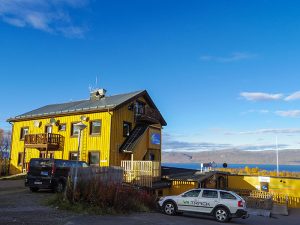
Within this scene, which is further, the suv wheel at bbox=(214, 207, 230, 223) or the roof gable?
the roof gable

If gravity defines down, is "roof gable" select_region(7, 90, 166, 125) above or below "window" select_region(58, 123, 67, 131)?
above

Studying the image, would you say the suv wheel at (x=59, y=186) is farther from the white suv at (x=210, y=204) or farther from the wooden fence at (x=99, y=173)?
the white suv at (x=210, y=204)

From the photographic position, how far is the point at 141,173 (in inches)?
1018

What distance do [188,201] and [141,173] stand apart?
25.8 feet

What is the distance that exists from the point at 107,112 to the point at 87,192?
13.9 meters

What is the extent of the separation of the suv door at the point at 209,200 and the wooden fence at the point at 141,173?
7.75 m

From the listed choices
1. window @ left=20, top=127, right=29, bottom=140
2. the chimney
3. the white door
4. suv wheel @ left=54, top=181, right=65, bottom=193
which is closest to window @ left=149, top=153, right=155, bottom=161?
the chimney

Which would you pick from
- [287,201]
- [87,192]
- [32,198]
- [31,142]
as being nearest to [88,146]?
[31,142]

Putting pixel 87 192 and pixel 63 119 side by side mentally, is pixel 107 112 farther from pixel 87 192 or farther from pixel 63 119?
pixel 87 192

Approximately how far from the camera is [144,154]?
3127 centimetres

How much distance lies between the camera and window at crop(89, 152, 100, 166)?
29455 mm

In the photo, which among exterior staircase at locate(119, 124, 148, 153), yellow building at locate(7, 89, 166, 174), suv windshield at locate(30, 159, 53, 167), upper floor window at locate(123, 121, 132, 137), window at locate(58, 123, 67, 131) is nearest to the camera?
suv windshield at locate(30, 159, 53, 167)

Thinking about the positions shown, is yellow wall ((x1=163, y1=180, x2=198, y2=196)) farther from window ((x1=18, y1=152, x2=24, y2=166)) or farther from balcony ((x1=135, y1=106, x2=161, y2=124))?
window ((x1=18, y1=152, x2=24, y2=166))

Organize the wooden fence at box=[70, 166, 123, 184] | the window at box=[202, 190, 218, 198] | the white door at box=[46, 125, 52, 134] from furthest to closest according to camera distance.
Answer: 1. the white door at box=[46, 125, 52, 134]
2. the window at box=[202, 190, 218, 198]
3. the wooden fence at box=[70, 166, 123, 184]
